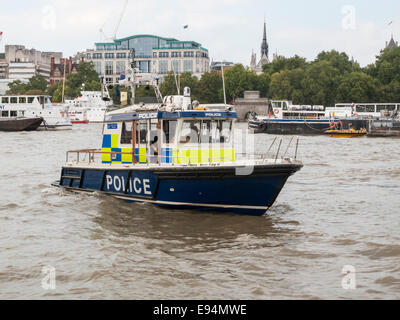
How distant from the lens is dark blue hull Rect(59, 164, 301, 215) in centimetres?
1385

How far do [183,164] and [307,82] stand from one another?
327 ft

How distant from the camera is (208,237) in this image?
12.9 metres

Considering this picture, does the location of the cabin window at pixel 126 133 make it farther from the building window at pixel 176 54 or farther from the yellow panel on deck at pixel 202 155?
the building window at pixel 176 54

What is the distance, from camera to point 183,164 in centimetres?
1415

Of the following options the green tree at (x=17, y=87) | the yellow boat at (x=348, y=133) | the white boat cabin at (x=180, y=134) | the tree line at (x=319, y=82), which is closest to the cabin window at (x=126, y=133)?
the white boat cabin at (x=180, y=134)

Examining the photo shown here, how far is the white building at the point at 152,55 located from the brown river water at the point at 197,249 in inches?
5487

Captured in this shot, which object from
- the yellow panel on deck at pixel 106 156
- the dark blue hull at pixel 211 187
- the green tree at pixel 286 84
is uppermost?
the green tree at pixel 286 84

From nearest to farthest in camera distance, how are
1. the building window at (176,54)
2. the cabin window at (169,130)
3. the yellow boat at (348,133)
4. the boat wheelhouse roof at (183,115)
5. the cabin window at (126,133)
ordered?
the boat wheelhouse roof at (183,115) < the cabin window at (169,130) < the cabin window at (126,133) < the yellow boat at (348,133) < the building window at (176,54)

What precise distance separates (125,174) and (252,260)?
5.93m

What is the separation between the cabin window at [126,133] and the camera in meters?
16.5

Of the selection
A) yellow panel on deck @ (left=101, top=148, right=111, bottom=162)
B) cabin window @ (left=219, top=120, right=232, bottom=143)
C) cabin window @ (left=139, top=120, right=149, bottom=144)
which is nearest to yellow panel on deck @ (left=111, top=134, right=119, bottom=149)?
yellow panel on deck @ (left=101, top=148, right=111, bottom=162)

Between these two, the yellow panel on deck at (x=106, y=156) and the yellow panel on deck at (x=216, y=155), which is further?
the yellow panel on deck at (x=106, y=156)

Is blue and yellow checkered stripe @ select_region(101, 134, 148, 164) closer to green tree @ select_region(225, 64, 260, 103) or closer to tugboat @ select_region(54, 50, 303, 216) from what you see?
tugboat @ select_region(54, 50, 303, 216)

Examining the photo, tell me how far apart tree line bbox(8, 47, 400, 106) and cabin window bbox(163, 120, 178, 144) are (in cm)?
6725
